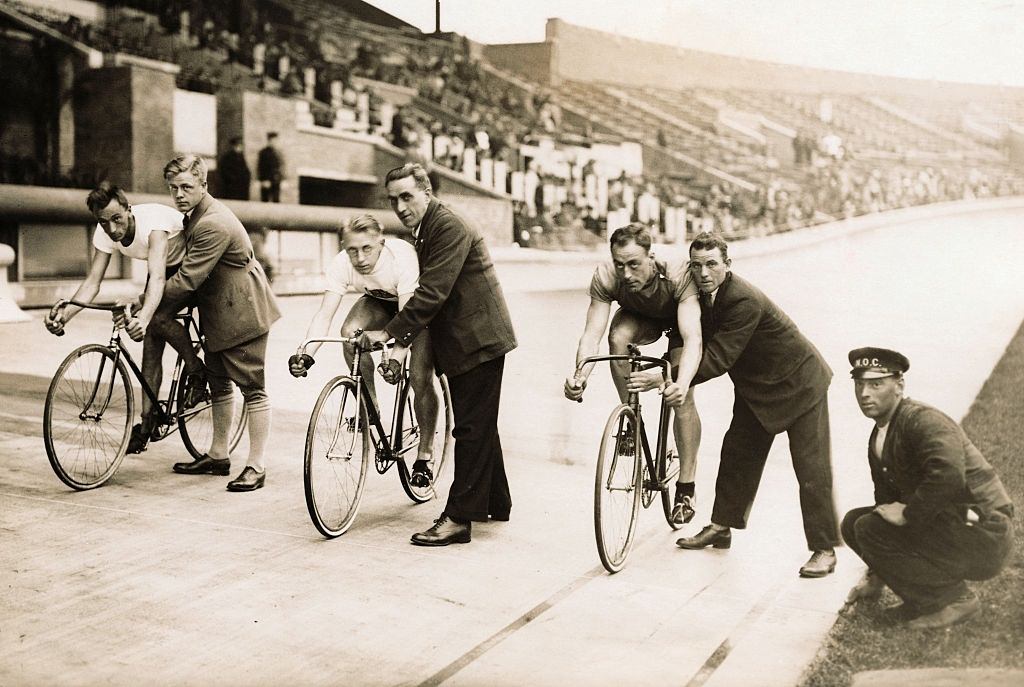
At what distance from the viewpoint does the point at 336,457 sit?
4.86 metres

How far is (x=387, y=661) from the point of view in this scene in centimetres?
362

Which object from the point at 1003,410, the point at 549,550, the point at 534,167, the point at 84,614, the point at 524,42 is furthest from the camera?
the point at 534,167

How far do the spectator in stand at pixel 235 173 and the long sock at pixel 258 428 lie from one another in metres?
8.15

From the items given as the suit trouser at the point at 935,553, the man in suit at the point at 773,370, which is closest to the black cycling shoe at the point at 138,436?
the man in suit at the point at 773,370

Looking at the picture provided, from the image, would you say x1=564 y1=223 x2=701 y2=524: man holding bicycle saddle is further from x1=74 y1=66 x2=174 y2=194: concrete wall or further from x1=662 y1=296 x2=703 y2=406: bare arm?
x1=74 y1=66 x2=174 y2=194: concrete wall

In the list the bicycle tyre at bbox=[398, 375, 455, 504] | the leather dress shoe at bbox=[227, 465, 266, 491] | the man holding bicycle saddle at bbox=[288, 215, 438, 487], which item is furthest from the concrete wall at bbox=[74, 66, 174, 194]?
the man holding bicycle saddle at bbox=[288, 215, 438, 487]

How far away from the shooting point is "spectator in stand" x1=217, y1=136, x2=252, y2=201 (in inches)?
539

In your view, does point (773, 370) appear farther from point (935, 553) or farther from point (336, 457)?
point (336, 457)

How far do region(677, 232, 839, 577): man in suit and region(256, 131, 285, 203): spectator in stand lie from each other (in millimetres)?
9269

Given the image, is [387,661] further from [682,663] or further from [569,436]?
[569,436]

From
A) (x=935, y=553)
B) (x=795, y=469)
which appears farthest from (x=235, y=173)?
(x=935, y=553)

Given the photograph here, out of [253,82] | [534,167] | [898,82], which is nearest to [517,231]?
[534,167]

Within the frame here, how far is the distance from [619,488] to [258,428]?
2172 mm

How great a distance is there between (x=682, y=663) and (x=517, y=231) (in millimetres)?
3894
